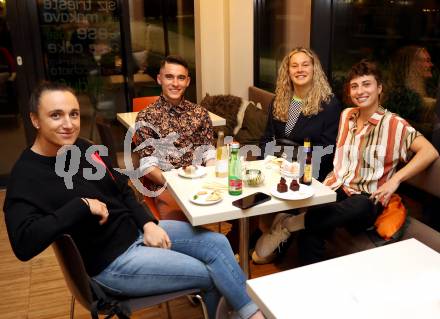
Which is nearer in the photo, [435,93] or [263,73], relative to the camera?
[435,93]

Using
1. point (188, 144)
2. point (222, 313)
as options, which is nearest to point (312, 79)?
point (188, 144)

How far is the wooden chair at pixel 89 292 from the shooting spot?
136 cm

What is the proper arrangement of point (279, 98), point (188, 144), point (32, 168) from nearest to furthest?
1. point (32, 168)
2. point (188, 144)
3. point (279, 98)

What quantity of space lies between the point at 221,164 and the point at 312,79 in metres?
0.88

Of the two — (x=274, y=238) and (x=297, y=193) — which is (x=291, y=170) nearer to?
(x=297, y=193)

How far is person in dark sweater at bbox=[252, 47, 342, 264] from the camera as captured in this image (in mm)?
2445

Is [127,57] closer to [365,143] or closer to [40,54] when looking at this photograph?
[40,54]

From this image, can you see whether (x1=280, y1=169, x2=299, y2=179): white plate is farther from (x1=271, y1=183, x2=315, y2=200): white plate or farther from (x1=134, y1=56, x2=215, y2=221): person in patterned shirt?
(x1=134, y1=56, x2=215, y2=221): person in patterned shirt

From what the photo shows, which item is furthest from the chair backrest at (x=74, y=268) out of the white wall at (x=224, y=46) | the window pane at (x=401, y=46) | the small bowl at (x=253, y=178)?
the white wall at (x=224, y=46)

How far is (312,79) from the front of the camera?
251 cm

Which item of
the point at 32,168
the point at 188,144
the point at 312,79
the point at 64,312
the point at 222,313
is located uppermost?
the point at 312,79

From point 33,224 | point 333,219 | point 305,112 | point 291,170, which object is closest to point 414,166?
point 333,219

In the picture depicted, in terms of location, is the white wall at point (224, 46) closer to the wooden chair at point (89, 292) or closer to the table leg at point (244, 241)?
the table leg at point (244, 241)

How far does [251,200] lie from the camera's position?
1718 mm
